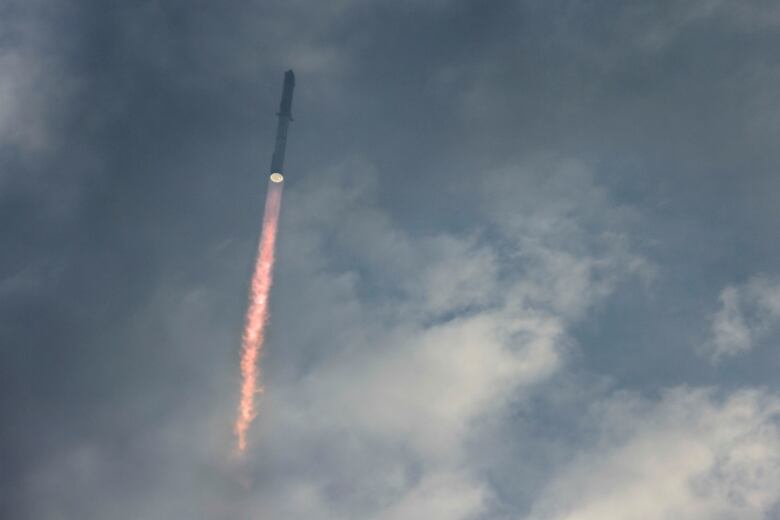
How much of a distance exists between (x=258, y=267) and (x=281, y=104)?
1587 inches

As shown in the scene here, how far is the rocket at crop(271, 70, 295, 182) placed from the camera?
14912 cm

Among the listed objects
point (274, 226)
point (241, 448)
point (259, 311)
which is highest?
point (274, 226)

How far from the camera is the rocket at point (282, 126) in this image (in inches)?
5871

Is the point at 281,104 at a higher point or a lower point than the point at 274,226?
higher

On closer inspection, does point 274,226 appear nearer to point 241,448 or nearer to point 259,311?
point 259,311

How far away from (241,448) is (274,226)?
5318cm

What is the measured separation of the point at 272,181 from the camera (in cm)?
15038

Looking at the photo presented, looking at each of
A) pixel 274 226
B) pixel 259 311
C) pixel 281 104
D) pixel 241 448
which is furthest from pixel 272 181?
pixel 241 448

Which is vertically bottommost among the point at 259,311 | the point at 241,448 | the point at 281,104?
the point at 241,448

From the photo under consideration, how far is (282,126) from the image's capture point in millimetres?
155375

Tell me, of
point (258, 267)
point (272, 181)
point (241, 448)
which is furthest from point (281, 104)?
point (241, 448)

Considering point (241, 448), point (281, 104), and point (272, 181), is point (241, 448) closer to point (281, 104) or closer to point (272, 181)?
point (272, 181)

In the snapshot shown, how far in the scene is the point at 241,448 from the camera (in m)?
153

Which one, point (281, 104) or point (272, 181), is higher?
point (281, 104)
